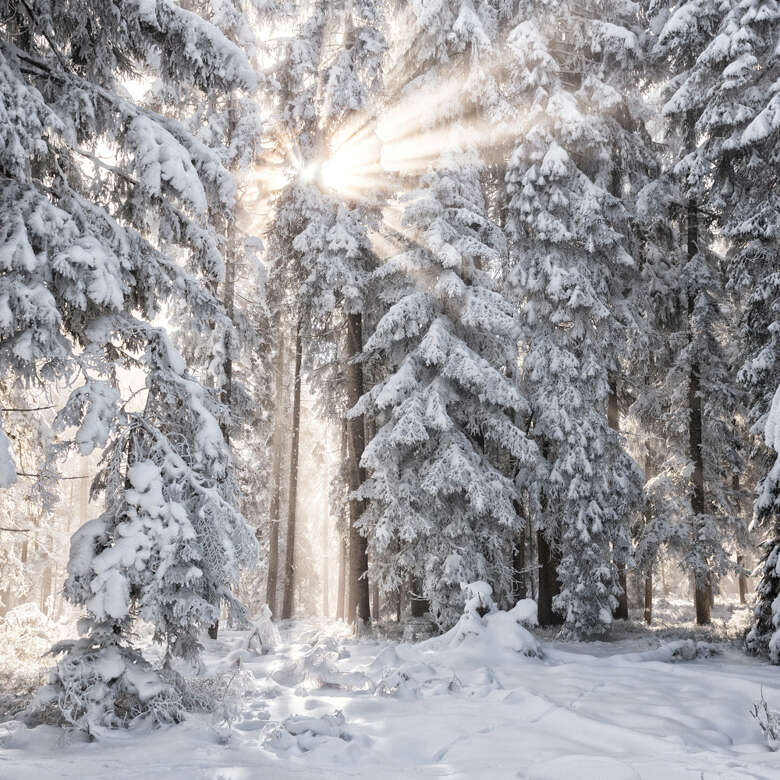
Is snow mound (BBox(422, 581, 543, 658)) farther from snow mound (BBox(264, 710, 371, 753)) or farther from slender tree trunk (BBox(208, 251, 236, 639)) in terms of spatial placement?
slender tree trunk (BBox(208, 251, 236, 639))

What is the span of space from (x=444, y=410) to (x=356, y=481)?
3413 mm

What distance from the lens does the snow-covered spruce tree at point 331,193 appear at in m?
15.0

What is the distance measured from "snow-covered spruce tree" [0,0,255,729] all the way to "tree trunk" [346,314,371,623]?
26.6 feet

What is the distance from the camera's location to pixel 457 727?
5.70 m

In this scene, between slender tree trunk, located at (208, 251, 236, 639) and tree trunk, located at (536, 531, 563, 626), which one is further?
tree trunk, located at (536, 531, 563, 626)

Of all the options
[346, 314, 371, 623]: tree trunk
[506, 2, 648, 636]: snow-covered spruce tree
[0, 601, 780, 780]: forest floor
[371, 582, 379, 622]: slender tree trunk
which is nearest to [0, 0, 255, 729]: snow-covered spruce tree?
[0, 601, 780, 780]: forest floor

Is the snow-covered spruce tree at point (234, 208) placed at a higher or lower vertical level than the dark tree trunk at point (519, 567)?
higher

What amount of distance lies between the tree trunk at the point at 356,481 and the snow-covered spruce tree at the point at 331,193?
2 centimetres

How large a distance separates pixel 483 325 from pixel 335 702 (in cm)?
853

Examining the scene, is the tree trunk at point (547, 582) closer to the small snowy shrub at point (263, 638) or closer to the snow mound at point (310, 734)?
the small snowy shrub at point (263, 638)

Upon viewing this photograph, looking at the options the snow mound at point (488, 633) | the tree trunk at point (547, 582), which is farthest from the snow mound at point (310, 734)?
the tree trunk at point (547, 582)

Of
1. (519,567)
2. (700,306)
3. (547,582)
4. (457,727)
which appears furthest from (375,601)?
(457,727)

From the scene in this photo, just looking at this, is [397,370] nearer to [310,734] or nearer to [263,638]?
[263,638]

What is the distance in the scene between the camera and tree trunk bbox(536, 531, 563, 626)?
1563cm
